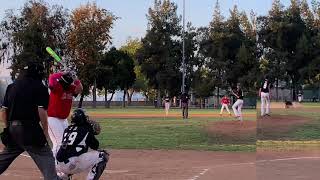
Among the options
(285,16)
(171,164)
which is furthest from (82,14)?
(171,164)

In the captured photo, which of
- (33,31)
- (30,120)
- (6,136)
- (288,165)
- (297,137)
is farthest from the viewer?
(33,31)

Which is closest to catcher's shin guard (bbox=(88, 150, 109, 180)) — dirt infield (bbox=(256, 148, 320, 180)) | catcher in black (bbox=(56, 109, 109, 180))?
catcher in black (bbox=(56, 109, 109, 180))

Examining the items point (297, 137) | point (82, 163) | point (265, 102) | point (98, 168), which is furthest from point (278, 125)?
point (82, 163)

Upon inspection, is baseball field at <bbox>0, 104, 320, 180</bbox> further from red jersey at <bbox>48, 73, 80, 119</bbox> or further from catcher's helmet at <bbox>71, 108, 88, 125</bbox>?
catcher's helmet at <bbox>71, 108, 88, 125</bbox>

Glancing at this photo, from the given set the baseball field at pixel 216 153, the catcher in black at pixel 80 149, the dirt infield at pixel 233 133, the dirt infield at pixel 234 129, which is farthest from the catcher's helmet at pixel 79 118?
the dirt infield at pixel 234 129

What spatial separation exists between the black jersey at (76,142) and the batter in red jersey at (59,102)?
3.12 feet

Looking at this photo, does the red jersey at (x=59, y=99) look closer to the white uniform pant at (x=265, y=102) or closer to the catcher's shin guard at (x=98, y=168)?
the catcher's shin guard at (x=98, y=168)

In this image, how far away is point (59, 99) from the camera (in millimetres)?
9141

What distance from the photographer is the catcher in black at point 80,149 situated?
7.95m

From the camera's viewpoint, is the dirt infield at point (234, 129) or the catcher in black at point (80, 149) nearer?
the catcher in black at point (80, 149)

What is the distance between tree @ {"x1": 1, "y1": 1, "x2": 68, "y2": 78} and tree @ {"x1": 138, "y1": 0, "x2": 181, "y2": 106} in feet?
42.5

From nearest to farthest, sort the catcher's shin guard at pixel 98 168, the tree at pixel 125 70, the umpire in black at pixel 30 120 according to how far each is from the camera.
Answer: the umpire in black at pixel 30 120
the catcher's shin guard at pixel 98 168
the tree at pixel 125 70

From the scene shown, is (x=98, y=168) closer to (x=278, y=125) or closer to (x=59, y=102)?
(x=59, y=102)

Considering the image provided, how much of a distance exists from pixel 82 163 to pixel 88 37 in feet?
216
